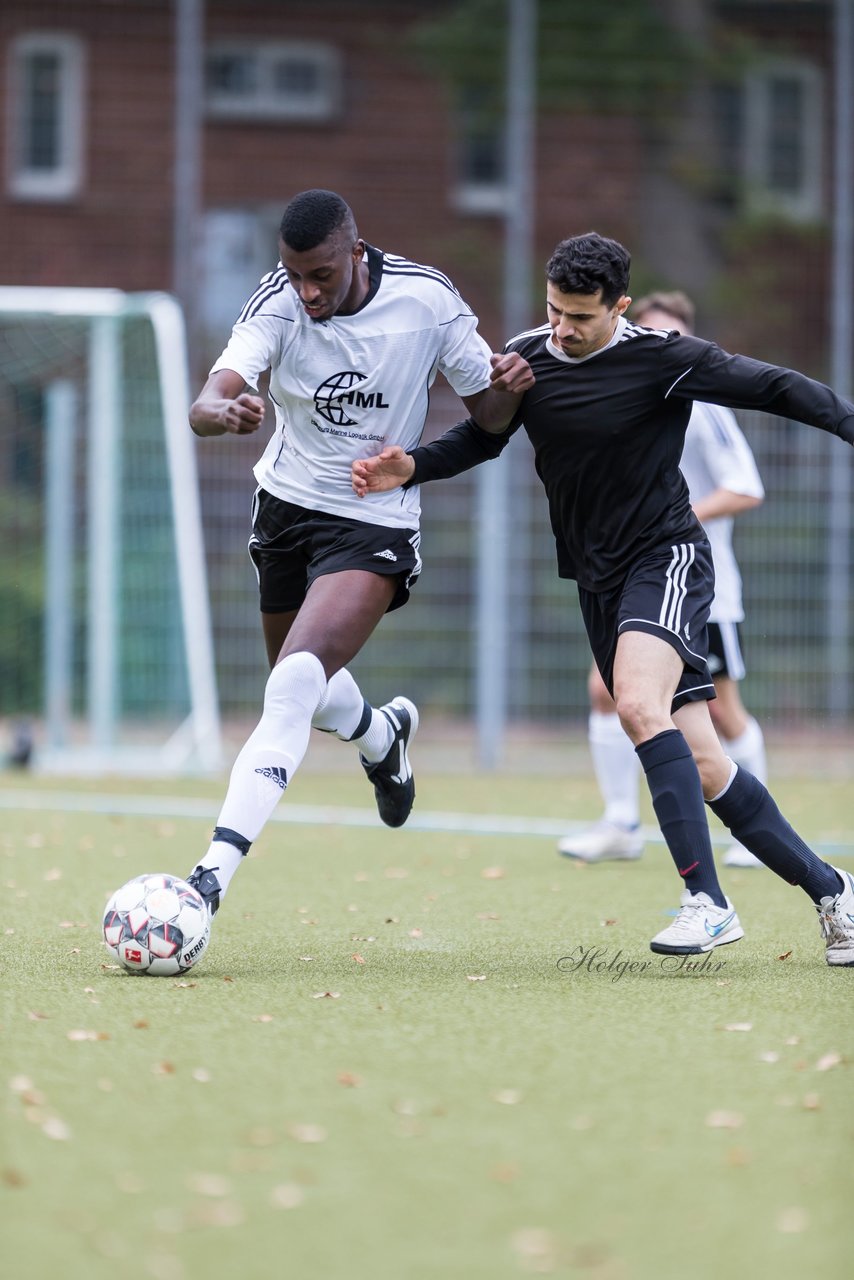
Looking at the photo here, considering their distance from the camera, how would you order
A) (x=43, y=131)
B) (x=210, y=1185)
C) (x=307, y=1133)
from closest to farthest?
(x=210, y=1185) → (x=307, y=1133) → (x=43, y=131)

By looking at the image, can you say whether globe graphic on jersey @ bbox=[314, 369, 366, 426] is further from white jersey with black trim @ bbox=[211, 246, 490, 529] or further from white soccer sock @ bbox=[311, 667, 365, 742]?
white soccer sock @ bbox=[311, 667, 365, 742]

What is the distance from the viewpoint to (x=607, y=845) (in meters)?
7.66

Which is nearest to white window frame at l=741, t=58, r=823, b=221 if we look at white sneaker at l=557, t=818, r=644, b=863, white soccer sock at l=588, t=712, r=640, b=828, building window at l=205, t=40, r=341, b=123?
building window at l=205, t=40, r=341, b=123

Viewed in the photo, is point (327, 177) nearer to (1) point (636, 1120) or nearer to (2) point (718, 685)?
(2) point (718, 685)

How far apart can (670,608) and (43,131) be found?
15.4 metres

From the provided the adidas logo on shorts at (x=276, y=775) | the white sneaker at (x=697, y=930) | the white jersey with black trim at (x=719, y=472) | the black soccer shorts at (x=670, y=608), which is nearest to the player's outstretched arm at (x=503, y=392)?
the black soccer shorts at (x=670, y=608)

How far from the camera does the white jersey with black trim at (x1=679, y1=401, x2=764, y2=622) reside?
24.2ft

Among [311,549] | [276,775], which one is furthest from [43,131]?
[276,775]

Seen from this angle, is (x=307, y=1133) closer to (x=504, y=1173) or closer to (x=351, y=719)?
(x=504, y=1173)

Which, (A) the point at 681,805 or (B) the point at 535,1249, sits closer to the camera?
(B) the point at 535,1249

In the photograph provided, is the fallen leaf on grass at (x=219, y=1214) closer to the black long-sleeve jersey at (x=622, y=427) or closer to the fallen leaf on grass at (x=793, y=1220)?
the fallen leaf on grass at (x=793, y=1220)

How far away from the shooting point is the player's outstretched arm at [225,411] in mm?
4715

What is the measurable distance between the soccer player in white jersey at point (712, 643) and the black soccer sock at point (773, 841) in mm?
2202

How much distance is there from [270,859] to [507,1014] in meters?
3.57
